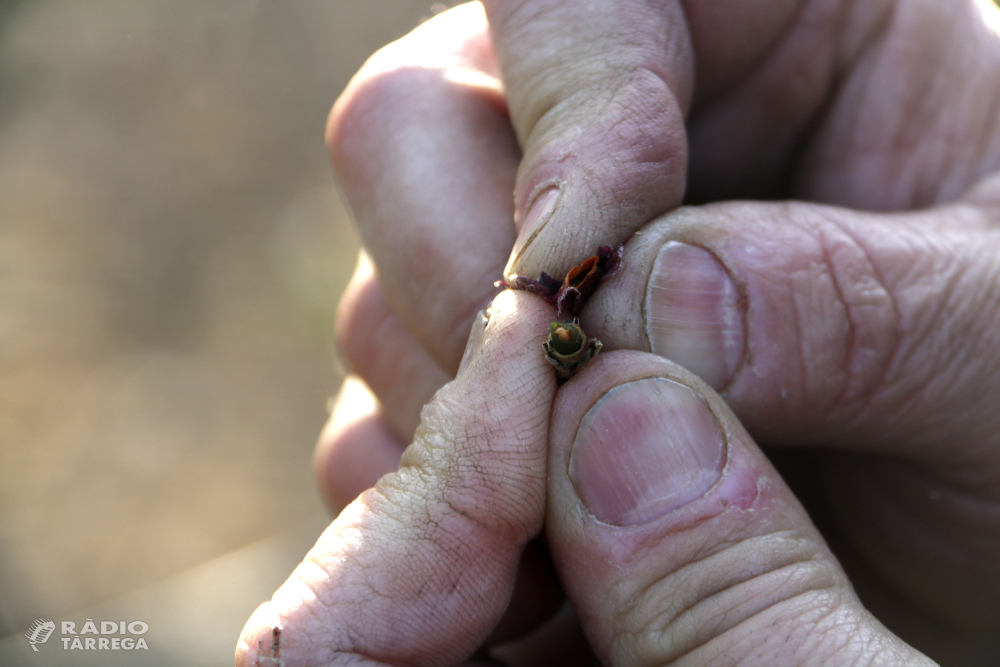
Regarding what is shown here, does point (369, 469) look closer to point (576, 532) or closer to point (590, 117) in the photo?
point (576, 532)

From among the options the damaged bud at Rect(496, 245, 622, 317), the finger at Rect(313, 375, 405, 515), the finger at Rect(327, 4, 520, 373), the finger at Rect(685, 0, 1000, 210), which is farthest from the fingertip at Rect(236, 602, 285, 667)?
the finger at Rect(685, 0, 1000, 210)

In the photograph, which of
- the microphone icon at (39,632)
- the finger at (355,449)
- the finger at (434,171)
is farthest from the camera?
the microphone icon at (39,632)

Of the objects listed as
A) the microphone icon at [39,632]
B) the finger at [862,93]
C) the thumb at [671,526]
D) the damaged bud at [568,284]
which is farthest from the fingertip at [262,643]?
the microphone icon at [39,632]

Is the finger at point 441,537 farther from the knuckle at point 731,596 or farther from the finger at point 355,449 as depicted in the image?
the finger at point 355,449

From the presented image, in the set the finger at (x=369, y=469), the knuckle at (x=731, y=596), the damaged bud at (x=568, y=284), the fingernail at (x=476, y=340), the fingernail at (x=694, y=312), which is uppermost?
the damaged bud at (x=568, y=284)

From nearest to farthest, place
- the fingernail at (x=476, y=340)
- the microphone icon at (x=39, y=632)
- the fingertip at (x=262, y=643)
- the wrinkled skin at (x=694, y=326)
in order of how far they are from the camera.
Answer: the fingertip at (x=262, y=643) < the wrinkled skin at (x=694, y=326) < the fingernail at (x=476, y=340) < the microphone icon at (x=39, y=632)

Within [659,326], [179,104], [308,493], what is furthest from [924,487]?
[179,104]

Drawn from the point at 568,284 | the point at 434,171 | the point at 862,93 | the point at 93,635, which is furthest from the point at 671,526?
the point at 93,635
